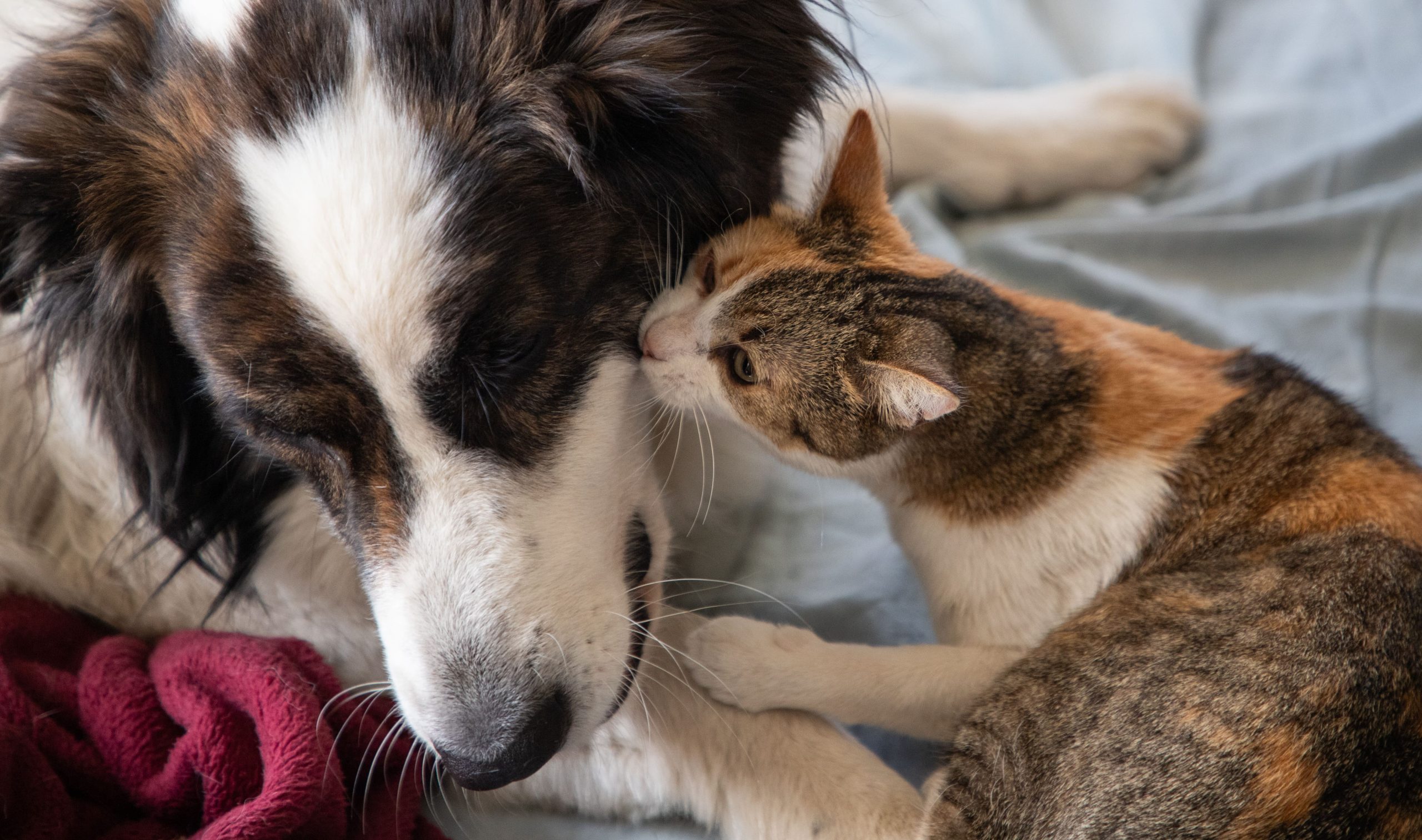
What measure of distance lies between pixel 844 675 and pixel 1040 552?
0.31 m

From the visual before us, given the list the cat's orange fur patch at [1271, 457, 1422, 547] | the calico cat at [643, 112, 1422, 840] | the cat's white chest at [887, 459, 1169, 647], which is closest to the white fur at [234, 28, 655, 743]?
the calico cat at [643, 112, 1422, 840]

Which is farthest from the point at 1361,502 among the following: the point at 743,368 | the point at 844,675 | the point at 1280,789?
the point at 743,368

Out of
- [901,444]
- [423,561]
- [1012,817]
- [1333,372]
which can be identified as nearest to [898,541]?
[901,444]

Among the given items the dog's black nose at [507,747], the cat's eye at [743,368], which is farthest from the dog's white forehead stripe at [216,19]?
the dog's black nose at [507,747]

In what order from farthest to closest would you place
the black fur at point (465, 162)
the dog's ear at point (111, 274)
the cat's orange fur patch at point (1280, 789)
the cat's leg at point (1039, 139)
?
the cat's leg at point (1039, 139) → the dog's ear at point (111, 274) → the black fur at point (465, 162) → the cat's orange fur patch at point (1280, 789)

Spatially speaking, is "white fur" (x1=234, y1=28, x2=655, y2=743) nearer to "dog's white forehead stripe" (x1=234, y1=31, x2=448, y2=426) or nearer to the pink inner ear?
"dog's white forehead stripe" (x1=234, y1=31, x2=448, y2=426)

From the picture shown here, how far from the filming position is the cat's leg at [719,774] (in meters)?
1.38

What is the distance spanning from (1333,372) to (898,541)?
90cm

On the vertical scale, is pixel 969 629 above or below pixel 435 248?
below

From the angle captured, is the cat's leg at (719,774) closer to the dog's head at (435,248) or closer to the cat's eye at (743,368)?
the dog's head at (435,248)

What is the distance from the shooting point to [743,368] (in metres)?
1.44

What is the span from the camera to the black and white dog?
116 centimetres

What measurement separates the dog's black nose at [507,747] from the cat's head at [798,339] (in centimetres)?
43

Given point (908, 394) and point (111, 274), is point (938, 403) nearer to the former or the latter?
point (908, 394)
